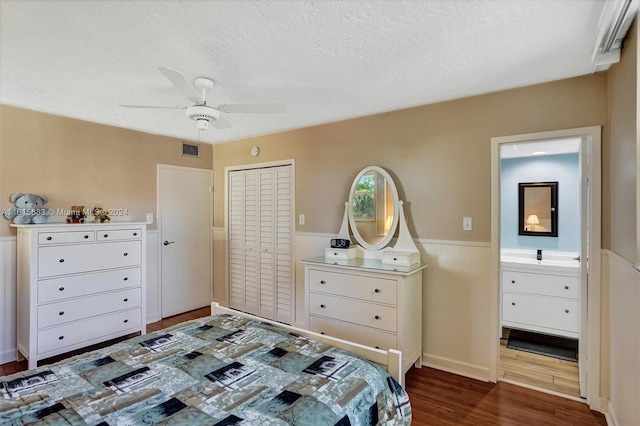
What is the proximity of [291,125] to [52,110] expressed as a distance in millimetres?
2340

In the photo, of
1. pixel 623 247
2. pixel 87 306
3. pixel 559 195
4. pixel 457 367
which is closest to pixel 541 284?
pixel 559 195

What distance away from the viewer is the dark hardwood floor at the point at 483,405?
7.19 ft

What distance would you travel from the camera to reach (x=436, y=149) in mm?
2936

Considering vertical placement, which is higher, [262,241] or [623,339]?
[262,241]

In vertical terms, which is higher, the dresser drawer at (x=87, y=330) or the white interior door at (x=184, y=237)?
the white interior door at (x=184, y=237)

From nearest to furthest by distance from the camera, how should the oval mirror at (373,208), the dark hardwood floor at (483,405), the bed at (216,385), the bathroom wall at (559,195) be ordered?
the bed at (216,385), the dark hardwood floor at (483,405), the oval mirror at (373,208), the bathroom wall at (559,195)

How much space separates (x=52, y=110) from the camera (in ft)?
10.5

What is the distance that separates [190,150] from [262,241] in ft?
5.33

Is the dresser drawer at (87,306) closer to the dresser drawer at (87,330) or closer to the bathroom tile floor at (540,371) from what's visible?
the dresser drawer at (87,330)

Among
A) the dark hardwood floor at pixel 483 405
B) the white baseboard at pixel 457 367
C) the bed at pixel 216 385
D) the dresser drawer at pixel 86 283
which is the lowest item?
the dark hardwood floor at pixel 483 405

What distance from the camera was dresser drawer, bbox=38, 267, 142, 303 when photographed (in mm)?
2906

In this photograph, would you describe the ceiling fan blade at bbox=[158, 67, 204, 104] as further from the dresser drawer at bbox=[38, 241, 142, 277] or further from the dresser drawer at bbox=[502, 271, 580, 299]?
the dresser drawer at bbox=[502, 271, 580, 299]

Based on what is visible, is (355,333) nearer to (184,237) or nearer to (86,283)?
(86,283)

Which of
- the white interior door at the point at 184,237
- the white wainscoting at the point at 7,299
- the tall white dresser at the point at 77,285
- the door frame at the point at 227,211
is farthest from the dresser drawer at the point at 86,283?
the door frame at the point at 227,211
